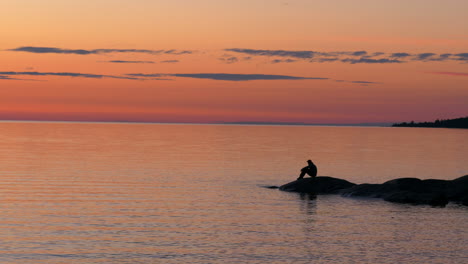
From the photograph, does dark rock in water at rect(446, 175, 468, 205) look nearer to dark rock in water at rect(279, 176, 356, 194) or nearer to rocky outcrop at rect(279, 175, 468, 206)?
rocky outcrop at rect(279, 175, 468, 206)

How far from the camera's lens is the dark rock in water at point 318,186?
164 feet

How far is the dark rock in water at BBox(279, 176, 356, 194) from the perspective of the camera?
50031mm

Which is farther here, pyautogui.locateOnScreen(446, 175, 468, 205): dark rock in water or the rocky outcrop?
pyautogui.locateOnScreen(446, 175, 468, 205): dark rock in water

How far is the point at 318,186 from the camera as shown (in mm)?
50594

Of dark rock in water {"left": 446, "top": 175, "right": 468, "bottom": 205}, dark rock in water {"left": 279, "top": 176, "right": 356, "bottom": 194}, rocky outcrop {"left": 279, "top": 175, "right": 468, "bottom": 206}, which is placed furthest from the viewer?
dark rock in water {"left": 279, "top": 176, "right": 356, "bottom": 194}

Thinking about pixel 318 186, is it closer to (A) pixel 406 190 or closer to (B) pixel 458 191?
(A) pixel 406 190

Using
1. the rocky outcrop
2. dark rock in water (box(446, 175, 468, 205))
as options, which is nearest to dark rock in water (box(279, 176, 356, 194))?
the rocky outcrop

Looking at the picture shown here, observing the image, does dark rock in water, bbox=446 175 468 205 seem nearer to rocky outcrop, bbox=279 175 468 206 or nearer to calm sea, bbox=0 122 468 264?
rocky outcrop, bbox=279 175 468 206

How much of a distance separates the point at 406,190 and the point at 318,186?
24.8ft

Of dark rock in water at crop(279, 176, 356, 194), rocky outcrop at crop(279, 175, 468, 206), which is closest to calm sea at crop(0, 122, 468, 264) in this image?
rocky outcrop at crop(279, 175, 468, 206)

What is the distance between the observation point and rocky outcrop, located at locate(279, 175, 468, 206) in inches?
1741

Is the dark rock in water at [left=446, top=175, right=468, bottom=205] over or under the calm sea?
over

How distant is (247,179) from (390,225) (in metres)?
26.9

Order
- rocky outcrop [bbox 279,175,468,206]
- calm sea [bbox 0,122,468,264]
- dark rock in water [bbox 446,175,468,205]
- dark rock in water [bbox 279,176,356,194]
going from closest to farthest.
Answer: calm sea [bbox 0,122,468,264], rocky outcrop [bbox 279,175,468,206], dark rock in water [bbox 446,175,468,205], dark rock in water [bbox 279,176,356,194]
